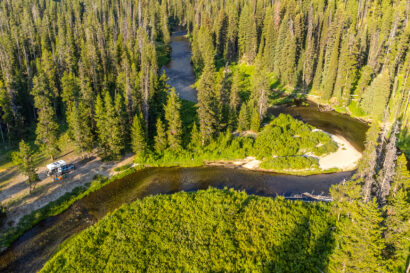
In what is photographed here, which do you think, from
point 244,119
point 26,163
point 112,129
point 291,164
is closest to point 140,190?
point 112,129

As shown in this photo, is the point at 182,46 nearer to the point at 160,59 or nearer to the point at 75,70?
the point at 160,59

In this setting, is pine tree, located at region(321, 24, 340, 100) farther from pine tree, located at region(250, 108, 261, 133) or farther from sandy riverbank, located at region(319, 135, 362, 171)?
pine tree, located at region(250, 108, 261, 133)

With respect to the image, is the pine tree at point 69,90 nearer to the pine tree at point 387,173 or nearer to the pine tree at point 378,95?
the pine tree at point 387,173

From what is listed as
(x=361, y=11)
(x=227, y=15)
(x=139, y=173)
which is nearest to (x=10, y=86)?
(x=139, y=173)

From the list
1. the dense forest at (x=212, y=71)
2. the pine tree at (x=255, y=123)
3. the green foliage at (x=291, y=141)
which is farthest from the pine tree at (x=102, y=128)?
the pine tree at (x=255, y=123)

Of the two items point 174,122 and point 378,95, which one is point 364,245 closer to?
point 174,122

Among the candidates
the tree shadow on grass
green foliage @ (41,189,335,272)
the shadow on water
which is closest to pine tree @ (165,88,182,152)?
the shadow on water

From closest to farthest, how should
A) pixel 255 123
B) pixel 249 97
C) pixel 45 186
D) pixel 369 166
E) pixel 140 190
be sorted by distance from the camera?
pixel 369 166, pixel 45 186, pixel 140 190, pixel 255 123, pixel 249 97
